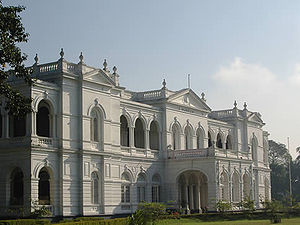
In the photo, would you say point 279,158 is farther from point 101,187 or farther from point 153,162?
point 101,187

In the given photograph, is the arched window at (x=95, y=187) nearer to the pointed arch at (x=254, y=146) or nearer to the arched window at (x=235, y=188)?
the arched window at (x=235, y=188)

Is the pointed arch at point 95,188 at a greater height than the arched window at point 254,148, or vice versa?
the arched window at point 254,148

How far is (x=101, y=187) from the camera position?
46188 millimetres

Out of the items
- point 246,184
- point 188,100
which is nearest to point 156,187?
point 188,100

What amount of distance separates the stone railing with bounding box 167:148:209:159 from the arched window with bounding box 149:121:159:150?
1.62 m

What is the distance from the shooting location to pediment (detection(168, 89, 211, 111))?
57.3m

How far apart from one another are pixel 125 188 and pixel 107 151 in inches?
200

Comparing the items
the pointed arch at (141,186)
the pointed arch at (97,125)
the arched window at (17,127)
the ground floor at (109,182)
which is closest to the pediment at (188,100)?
the ground floor at (109,182)

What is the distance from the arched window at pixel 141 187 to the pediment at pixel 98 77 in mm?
9478

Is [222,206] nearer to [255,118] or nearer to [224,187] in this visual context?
[224,187]

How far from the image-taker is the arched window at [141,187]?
5247 centimetres

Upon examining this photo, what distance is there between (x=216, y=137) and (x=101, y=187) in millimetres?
22181

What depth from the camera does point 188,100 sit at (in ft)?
195

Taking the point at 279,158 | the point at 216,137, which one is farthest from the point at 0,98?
the point at 279,158
